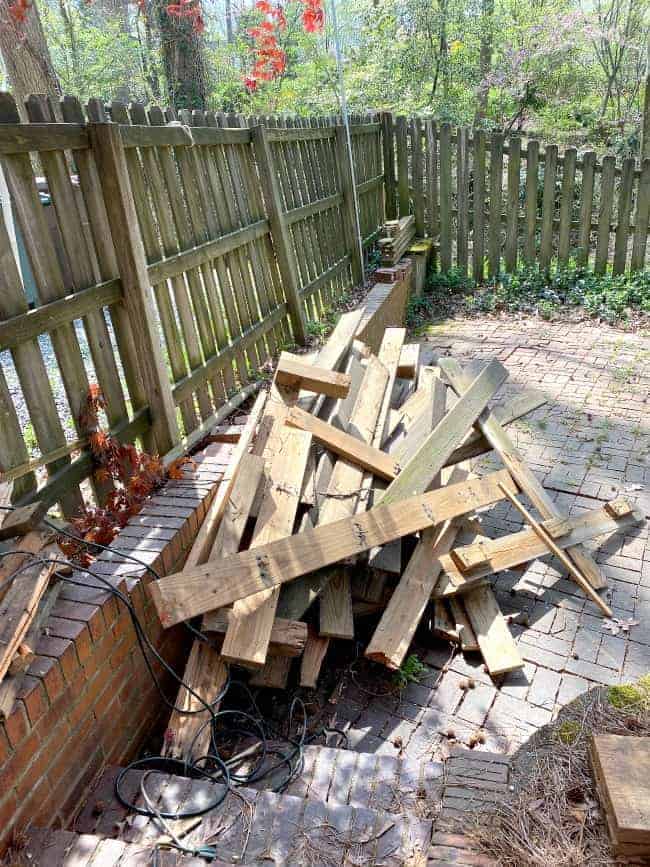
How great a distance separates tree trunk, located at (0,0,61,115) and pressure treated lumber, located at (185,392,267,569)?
668 cm

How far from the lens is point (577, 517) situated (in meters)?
3.98

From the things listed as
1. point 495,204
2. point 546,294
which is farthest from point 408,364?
point 495,204

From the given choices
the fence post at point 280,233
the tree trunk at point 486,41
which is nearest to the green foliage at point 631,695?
the fence post at point 280,233

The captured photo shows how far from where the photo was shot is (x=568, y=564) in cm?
349

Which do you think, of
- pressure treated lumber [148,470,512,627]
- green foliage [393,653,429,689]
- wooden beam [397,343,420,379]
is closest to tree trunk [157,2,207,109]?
wooden beam [397,343,420,379]

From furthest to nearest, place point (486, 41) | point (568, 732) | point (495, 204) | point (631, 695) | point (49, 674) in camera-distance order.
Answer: point (486, 41), point (495, 204), point (49, 674), point (631, 695), point (568, 732)

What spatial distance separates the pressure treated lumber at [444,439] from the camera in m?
3.54

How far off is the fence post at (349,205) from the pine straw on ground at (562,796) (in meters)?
6.80

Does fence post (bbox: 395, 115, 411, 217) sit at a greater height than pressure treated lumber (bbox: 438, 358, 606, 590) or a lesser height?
greater

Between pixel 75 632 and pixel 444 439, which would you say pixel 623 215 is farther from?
pixel 75 632

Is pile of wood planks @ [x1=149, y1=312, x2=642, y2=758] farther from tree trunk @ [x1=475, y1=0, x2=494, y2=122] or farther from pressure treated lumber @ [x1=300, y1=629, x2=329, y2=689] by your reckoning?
tree trunk @ [x1=475, y1=0, x2=494, y2=122]

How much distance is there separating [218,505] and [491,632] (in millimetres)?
1523

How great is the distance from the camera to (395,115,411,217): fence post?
9.21 metres

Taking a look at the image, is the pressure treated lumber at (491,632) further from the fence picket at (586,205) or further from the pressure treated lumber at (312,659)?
the fence picket at (586,205)
